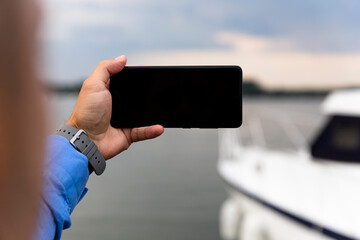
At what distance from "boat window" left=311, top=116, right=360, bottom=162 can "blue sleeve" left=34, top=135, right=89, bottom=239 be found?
4.35m

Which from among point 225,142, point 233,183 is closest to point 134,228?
point 225,142

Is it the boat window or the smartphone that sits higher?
the smartphone

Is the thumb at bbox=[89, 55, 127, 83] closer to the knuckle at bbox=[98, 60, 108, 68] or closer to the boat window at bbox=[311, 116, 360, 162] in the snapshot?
the knuckle at bbox=[98, 60, 108, 68]

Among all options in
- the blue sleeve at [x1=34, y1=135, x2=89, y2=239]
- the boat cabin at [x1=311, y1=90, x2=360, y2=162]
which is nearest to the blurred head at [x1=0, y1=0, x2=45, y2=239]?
the blue sleeve at [x1=34, y1=135, x2=89, y2=239]

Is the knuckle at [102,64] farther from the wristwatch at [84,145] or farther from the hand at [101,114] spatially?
the wristwatch at [84,145]

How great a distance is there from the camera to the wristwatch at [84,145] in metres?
0.68

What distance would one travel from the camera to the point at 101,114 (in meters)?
0.78

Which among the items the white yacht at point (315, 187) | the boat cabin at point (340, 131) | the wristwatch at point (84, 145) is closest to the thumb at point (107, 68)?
the wristwatch at point (84, 145)

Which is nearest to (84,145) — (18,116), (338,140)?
(18,116)

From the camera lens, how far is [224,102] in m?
0.75

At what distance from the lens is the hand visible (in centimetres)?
77

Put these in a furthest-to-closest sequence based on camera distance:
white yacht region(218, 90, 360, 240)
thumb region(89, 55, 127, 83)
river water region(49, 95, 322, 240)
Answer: river water region(49, 95, 322, 240), white yacht region(218, 90, 360, 240), thumb region(89, 55, 127, 83)

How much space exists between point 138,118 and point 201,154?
21.8 meters

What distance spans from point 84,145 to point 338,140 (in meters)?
4.40
